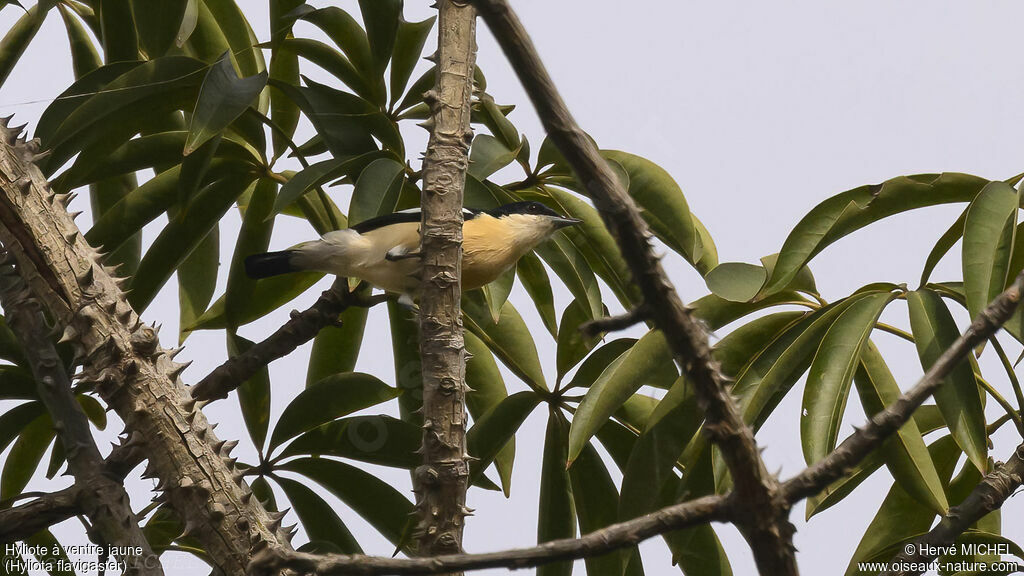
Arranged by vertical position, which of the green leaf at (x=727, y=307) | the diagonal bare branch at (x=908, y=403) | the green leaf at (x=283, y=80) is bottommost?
the diagonal bare branch at (x=908, y=403)

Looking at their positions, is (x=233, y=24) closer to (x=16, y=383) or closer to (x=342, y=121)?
(x=342, y=121)

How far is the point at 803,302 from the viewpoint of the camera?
7.04 feet

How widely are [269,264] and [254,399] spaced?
0.39m

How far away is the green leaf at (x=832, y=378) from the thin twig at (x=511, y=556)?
30.4 inches

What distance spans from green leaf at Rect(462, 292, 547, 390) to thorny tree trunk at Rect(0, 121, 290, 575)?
84 centimetres

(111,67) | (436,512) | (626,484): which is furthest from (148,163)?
(626,484)

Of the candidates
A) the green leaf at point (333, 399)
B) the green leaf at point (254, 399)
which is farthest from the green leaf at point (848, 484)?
the green leaf at point (254, 399)

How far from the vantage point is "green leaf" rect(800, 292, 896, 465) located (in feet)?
5.87

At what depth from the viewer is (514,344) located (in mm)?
2580

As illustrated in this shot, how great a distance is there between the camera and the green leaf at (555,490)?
246 centimetres

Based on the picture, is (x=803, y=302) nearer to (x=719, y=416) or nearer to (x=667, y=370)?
(x=667, y=370)

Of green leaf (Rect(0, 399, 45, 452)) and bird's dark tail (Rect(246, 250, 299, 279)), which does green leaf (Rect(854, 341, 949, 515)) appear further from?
green leaf (Rect(0, 399, 45, 452))

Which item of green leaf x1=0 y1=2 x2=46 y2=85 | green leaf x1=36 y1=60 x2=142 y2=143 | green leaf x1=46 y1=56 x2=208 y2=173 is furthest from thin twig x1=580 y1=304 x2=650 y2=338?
green leaf x1=0 y1=2 x2=46 y2=85

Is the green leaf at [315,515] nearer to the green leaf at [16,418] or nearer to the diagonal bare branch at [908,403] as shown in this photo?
the green leaf at [16,418]
